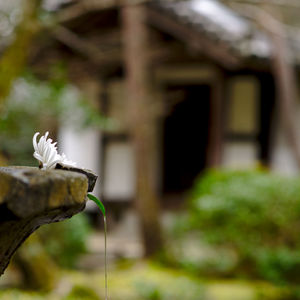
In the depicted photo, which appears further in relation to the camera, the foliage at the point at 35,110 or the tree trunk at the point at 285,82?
the tree trunk at the point at 285,82

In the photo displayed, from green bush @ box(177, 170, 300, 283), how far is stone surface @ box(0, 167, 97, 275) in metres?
5.57

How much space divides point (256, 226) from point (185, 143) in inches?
251

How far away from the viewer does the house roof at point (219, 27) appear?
752 cm

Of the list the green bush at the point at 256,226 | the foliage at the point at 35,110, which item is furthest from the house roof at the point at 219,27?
the foliage at the point at 35,110

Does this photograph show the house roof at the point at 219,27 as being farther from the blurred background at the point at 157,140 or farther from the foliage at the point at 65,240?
the foliage at the point at 65,240

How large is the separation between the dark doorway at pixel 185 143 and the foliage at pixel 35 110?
5.64 metres

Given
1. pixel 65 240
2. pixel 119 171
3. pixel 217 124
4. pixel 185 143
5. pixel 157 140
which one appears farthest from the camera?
pixel 185 143

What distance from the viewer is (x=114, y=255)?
26.6 ft

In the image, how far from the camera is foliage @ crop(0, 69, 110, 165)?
622cm

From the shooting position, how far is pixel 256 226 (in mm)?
6547

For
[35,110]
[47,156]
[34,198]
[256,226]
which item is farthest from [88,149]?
[34,198]

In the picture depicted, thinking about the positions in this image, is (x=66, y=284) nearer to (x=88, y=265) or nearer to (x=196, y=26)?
(x=88, y=265)

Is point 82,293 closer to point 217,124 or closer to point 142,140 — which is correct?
point 142,140

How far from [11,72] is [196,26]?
12.4 ft
